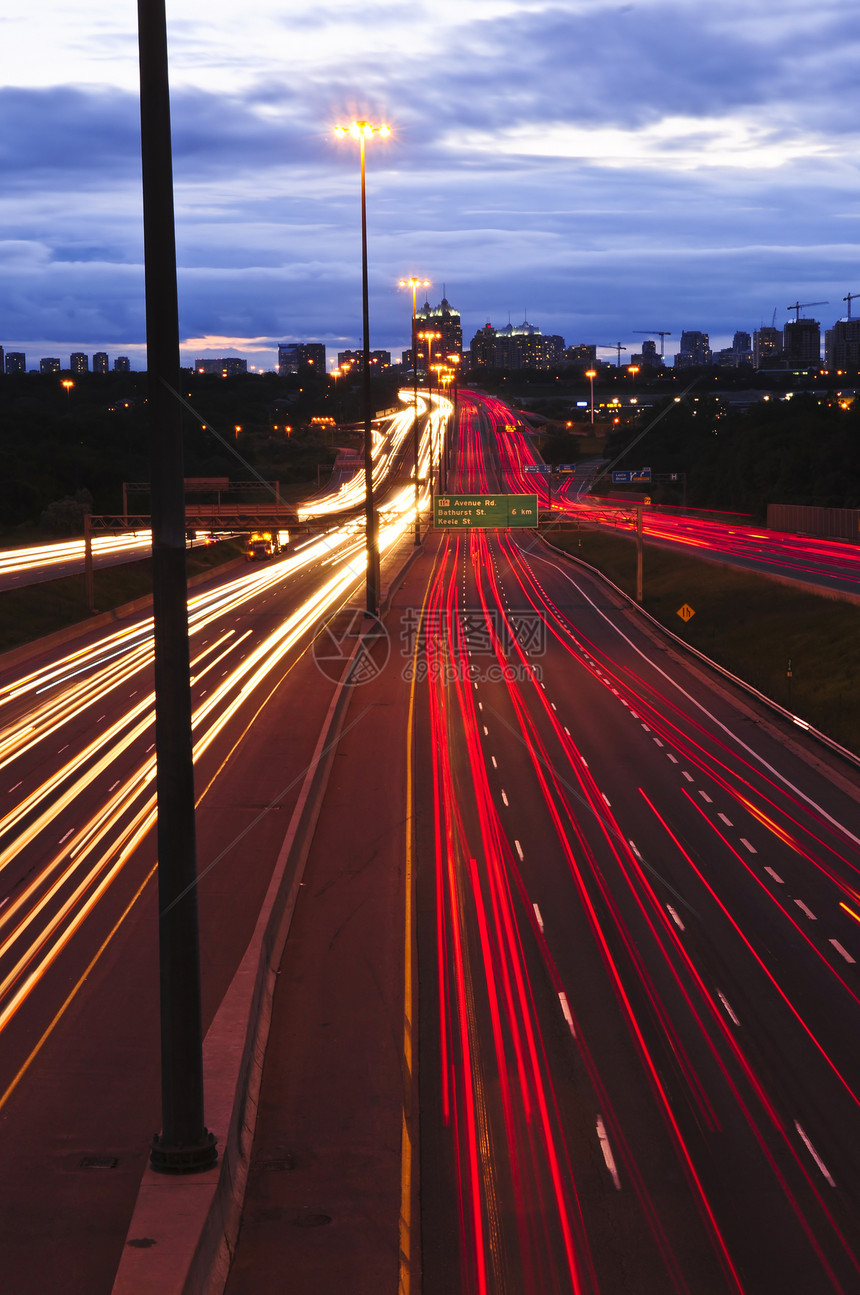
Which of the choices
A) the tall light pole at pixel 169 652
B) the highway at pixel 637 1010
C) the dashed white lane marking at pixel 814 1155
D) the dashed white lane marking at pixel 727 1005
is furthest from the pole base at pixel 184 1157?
the dashed white lane marking at pixel 727 1005

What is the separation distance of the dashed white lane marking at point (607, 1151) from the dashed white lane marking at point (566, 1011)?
7.72 feet

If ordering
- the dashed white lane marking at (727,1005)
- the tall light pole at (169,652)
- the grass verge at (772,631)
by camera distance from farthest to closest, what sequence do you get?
the grass verge at (772,631)
the dashed white lane marking at (727,1005)
the tall light pole at (169,652)

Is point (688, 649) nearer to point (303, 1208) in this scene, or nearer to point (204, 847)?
point (204, 847)

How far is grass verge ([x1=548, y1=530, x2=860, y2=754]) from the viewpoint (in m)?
38.8

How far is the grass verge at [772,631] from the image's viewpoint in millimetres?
38750

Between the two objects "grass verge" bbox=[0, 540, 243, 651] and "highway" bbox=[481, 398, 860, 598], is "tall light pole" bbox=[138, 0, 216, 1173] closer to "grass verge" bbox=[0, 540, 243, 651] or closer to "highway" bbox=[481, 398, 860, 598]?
"grass verge" bbox=[0, 540, 243, 651]

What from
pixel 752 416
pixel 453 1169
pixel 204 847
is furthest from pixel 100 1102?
pixel 752 416

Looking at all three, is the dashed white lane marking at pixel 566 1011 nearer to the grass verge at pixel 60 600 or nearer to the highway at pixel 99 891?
the highway at pixel 99 891

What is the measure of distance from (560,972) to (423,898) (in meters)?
3.89

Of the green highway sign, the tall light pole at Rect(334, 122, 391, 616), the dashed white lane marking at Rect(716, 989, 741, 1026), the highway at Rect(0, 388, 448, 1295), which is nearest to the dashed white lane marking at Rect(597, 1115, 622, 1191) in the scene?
the dashed white lane marking at Rect(716, 989, 741, 1026)

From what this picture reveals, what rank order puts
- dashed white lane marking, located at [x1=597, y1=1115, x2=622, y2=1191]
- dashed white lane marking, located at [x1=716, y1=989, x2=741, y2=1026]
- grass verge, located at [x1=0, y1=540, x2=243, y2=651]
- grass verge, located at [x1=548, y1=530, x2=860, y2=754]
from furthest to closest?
grass verge, located at [x1=0, y1=540, x2=243, y2=651]
grass verge, located at [x1=548, y1=530, x2=860, y2=754]
dashed white lane marking, located at [x1=716, y1=989, x2=741, y2=1026]
dashed white lane marking, located at [x1=597, y1=1115, x2=622, y2=1191]

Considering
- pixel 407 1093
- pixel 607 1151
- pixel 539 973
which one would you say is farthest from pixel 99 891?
pixel 607 1151

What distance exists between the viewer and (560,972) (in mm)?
18125

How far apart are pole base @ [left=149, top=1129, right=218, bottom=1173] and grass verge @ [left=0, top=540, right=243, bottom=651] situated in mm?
40066
